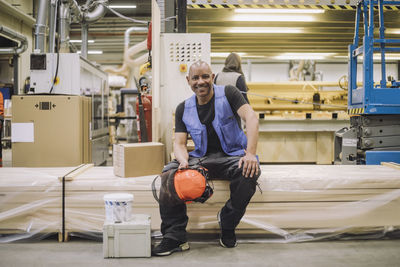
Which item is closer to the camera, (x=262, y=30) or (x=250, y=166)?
(x=250, y=166)

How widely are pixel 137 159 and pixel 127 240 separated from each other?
0.73 m

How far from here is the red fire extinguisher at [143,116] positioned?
4.03 metres

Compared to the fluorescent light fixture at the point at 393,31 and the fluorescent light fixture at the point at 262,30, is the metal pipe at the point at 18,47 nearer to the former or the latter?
the fluorescent light fixture at the point at 262,30

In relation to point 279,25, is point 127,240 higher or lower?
lower

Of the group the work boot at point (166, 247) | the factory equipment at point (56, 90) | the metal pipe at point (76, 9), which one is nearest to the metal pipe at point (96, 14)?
the metal pipe at point (76, 9)

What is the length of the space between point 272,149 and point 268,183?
13.6 ft

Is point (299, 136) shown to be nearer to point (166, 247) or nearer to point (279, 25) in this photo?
point (279, 25)

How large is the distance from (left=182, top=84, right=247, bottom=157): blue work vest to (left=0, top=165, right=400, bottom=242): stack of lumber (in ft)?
0.99

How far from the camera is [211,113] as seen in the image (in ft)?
9.20

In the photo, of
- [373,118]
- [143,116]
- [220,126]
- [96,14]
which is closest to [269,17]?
[373,118]

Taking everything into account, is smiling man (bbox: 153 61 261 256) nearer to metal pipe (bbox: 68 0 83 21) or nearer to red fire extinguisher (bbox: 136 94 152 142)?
red fire extinguisher (bbox: 136 94 152 142)

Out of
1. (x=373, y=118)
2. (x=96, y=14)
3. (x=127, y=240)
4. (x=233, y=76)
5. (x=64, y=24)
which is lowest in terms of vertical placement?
(x=127, y=240)

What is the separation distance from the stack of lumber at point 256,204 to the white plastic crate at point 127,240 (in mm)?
371

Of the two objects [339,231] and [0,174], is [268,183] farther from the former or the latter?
[0,174]
